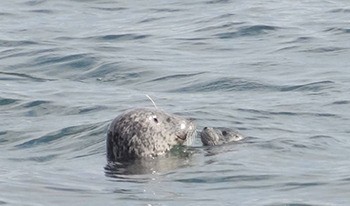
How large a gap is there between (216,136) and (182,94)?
3346 millimetres

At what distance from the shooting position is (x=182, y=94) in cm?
1582

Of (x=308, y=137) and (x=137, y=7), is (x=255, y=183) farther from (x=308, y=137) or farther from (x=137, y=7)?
(x=137, y=7)

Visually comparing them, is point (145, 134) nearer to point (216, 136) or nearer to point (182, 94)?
point (216, 136)

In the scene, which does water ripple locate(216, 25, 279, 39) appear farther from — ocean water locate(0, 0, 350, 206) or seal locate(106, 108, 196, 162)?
seal locate(106, 108, 196, 162)

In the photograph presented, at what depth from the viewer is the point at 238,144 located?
1255 centimetres

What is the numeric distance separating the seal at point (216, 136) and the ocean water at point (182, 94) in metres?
0.09

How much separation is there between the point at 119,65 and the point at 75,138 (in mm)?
4101

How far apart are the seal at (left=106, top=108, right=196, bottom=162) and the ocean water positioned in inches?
6.8

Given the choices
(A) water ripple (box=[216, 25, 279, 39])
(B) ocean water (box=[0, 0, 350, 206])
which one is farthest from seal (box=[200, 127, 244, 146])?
(A) water ripple (box=[216, 25, 279, 39])

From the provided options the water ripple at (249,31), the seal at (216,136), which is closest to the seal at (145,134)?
the seal at (216,136)

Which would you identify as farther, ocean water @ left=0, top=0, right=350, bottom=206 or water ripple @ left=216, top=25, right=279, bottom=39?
water ripple @ left=216, top=25, right=279, bottom=39

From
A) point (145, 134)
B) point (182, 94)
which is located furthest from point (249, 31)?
point (145, 134)

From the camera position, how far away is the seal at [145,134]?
1221 cm

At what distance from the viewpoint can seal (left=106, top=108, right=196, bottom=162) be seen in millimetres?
12211
